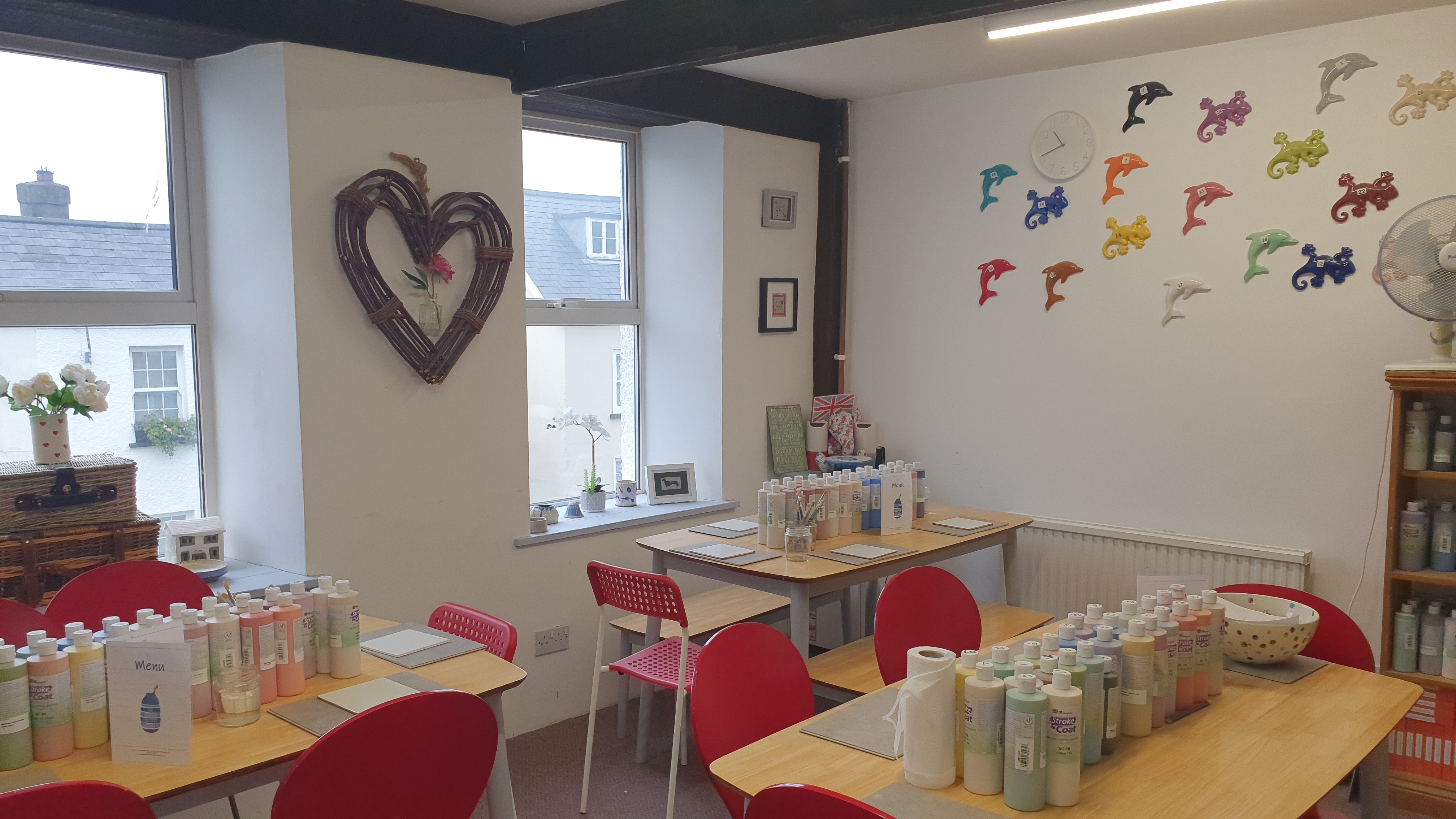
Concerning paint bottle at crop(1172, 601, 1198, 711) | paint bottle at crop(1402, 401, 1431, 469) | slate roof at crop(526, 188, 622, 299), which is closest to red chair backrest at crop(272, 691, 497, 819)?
paint bottle at crop(1172, 601, 1198, 711)

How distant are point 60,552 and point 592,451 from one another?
2.14 metres

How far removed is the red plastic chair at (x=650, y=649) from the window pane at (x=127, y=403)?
4.96ft

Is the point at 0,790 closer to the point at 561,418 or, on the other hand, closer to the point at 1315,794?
the point at 1315,794

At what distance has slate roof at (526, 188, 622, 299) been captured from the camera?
4.32m

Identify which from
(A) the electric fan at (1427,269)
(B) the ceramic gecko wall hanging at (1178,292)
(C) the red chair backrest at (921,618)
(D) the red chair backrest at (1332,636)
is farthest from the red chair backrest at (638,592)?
(A) the electric fan at (1427,269)

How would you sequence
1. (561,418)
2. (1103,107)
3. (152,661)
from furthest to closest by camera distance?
(561,418)
(1103,107)
(152,661)

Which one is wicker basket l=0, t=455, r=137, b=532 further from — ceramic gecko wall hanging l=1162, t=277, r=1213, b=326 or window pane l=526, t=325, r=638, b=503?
ceramic gecko wall hanging l=1162, t=277, r=1213, b=326

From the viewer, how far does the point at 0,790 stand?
1701 millimetres

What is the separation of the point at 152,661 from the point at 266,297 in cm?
171

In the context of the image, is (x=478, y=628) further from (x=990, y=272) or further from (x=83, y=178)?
(x=990, y=272)

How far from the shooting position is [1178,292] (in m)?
3.96

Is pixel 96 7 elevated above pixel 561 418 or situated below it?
above

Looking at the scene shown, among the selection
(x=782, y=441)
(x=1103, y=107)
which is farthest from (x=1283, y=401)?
(x=782, y=441)

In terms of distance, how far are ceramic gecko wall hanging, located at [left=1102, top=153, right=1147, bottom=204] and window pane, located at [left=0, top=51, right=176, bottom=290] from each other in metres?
3.58
